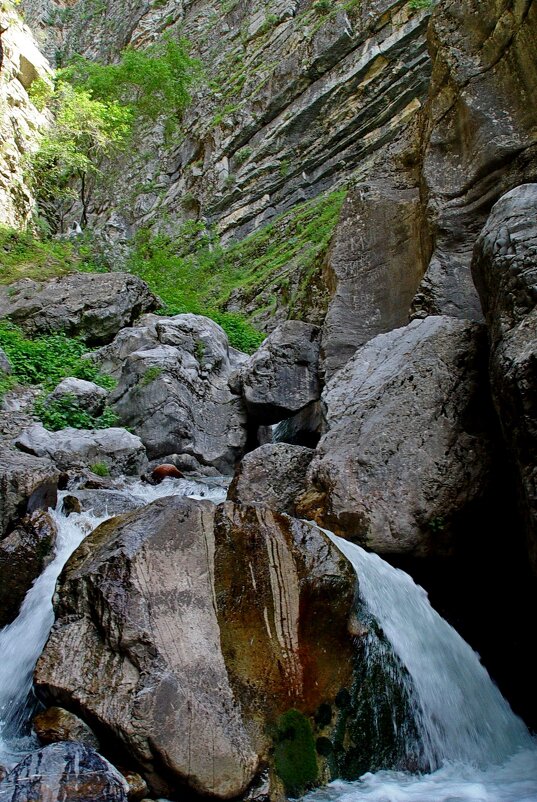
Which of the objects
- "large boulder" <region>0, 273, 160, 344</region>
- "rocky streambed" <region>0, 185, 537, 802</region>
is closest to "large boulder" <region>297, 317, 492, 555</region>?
"rocky streambed" <region>0, 185, 537, 802</region>

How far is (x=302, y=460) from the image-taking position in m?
6.96

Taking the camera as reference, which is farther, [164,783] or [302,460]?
[302,460]

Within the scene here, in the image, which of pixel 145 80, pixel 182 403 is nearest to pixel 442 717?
pixel 182 403

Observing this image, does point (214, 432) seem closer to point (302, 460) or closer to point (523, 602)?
point (302, 460)

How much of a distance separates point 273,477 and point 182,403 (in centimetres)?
442

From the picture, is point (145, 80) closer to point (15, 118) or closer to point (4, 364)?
point (15, 118)

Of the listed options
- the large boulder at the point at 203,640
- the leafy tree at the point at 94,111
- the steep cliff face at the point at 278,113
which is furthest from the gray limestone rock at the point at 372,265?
the leafy tree at the point at 94,111

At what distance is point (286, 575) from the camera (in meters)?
4.29

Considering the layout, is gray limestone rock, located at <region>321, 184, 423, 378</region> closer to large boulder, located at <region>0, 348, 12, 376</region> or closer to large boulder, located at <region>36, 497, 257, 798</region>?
large boulder, located at <region>0, 348, 12, 376</region>

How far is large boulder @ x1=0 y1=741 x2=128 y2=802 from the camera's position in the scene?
306cm

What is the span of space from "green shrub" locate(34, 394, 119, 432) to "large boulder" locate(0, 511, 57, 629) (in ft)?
14.6

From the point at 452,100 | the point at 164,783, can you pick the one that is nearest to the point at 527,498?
the point at 164,783

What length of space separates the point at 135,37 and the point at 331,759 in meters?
42.8

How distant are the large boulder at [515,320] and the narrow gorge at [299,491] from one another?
31 mm
